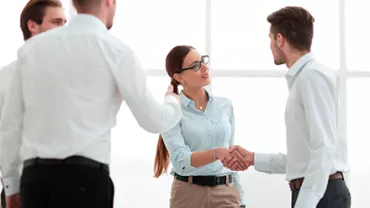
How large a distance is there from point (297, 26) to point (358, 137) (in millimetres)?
2470

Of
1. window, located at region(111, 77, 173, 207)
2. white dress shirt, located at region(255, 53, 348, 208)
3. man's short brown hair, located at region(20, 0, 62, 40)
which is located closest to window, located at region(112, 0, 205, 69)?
window, located at region(111, 77, 173, 207)

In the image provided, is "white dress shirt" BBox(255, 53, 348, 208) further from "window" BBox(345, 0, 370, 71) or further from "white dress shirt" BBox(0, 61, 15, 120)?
"window" BBox(345, 0, 370, 71)

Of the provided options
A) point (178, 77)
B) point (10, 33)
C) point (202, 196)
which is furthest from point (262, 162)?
point (10, 33)

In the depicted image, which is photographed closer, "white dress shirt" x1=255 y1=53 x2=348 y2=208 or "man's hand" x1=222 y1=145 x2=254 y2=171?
"white dress shirt" x1=255 y1=53 x2=348 y2=208

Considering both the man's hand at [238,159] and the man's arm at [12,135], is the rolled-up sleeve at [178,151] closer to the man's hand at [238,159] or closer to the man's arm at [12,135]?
the man's hand at [238,159]

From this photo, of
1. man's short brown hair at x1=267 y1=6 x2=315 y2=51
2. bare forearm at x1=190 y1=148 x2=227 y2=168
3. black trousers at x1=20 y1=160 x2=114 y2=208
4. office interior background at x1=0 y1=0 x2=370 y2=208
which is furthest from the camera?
office interior background at x1=0 y1=0 x2=370 y2=208

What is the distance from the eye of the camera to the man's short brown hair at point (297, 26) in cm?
297

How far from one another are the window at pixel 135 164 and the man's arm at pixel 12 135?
2343 mm

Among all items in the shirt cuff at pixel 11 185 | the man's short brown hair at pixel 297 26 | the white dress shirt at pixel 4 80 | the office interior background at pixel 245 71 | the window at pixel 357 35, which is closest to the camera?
the shirt cuff at pixel 11 185

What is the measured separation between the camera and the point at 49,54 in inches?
92.7

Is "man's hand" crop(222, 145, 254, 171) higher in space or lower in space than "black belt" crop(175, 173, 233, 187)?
higher

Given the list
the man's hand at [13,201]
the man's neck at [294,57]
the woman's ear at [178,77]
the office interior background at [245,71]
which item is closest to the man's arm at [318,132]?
the man's neck at [294,57]

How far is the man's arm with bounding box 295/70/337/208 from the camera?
8.66 ft

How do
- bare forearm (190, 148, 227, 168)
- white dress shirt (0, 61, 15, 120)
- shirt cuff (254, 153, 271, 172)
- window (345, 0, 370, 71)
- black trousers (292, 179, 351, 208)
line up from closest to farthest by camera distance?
black trousers (292, 179, 351, 208), white dress shirt (0, 61, 15, 120), shirt cuff (254, 153, 271, 172), bare forearm (190, 148, 227, 168), window (345, 0, 370, 71)
